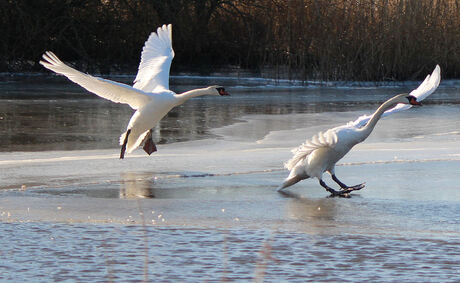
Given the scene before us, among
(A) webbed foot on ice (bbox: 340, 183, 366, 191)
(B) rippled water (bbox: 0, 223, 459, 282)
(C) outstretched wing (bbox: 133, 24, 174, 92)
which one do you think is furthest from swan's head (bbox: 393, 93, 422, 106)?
(C) outstretched wing (bbox: 133, 24, 174, 92)

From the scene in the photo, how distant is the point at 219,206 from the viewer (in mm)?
7629

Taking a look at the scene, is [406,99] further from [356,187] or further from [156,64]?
[156,64]

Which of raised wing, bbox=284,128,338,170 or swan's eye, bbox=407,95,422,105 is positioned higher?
swan's eye, bbox=407,95,422,105

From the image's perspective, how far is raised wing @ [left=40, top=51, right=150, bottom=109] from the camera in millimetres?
10102

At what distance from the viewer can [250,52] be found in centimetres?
2739

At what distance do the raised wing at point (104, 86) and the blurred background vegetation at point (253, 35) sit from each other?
13032 millimetres

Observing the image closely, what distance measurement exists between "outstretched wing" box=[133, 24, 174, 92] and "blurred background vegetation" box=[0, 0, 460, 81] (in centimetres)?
1129

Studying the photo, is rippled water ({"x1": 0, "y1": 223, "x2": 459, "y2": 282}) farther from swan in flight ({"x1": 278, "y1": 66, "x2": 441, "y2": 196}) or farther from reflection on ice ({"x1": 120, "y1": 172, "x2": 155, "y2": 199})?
swan in flight ({"x1": 278, "y1": 66, "x2": 441, "y2": 196})

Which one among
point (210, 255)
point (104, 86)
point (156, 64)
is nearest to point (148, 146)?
point (104, 86)

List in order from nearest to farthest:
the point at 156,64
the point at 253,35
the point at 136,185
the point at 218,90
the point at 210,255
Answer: the point at 210,255 < the point at 136,185 < the point at 218,90 < the point at 156,64 < the point at 253,35

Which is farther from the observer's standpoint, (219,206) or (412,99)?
(412,99)

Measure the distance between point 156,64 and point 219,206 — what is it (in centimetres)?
471

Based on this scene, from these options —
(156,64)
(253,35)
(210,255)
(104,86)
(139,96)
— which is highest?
(253,35)

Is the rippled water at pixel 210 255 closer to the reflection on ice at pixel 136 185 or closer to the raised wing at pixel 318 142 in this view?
the reflection on ice at pixel 136 185
